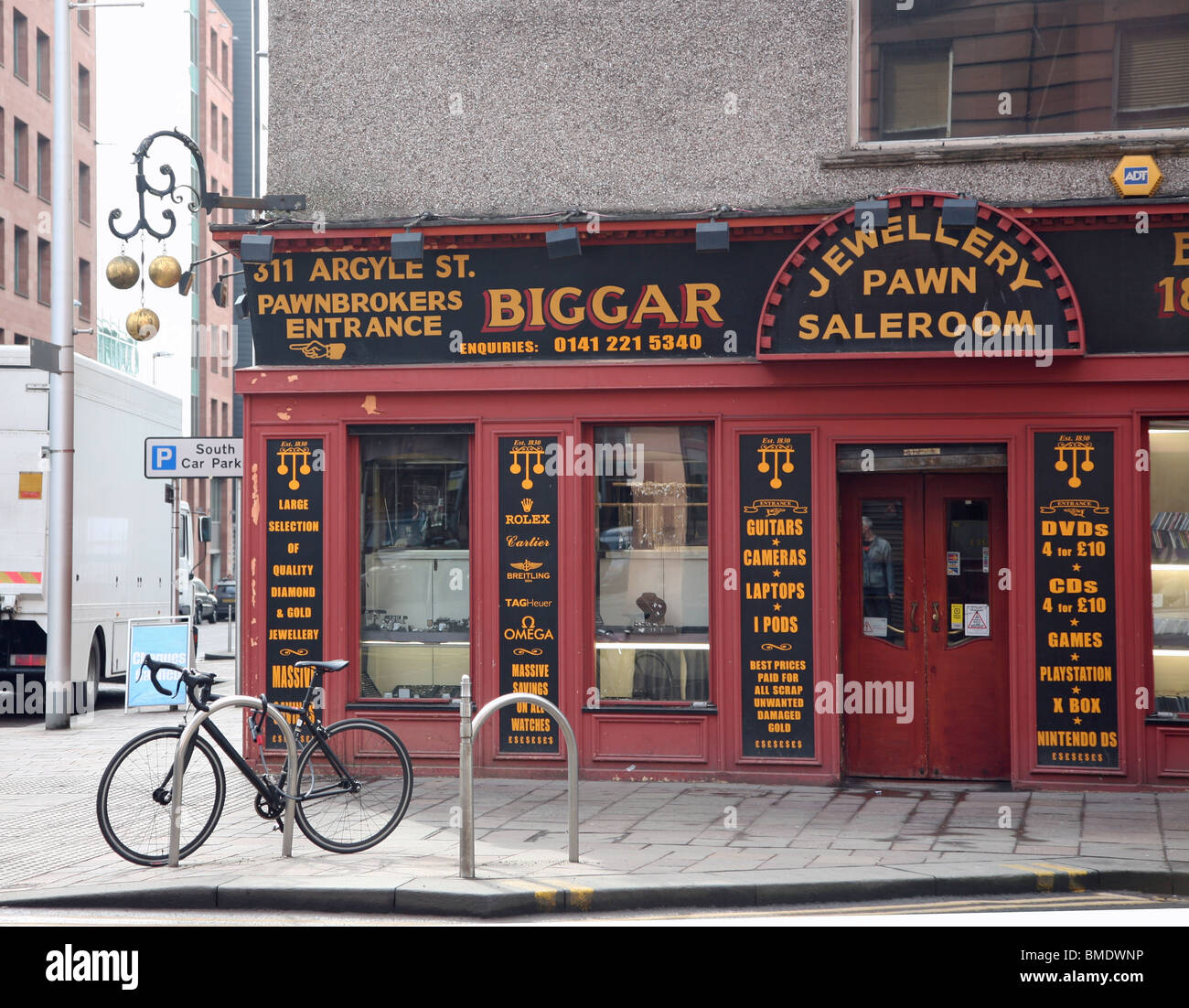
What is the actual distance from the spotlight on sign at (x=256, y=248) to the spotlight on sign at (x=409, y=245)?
103cm

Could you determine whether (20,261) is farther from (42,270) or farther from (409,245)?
(409,245)

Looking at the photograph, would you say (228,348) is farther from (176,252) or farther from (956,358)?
(956,358)

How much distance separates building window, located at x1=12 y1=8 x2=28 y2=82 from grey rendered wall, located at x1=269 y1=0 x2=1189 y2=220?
34199mm

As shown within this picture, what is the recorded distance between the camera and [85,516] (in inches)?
683

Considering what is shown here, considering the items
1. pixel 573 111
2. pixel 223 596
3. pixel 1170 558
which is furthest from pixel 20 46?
pixel 1170 558

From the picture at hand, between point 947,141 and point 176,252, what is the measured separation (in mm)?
46070

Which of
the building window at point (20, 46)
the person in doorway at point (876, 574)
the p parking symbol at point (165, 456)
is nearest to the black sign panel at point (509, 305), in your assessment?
the person in doorway at point (876, 574)

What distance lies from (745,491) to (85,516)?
32.1 feet

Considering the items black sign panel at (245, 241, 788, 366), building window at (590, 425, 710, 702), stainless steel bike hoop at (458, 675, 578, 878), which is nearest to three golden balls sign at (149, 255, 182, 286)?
black sign panel at (245, 241, 788, 366)

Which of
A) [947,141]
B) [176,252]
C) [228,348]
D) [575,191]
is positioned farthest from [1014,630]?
[176,252]

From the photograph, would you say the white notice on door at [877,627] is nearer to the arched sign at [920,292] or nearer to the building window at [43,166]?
the arched sign at [920,292]

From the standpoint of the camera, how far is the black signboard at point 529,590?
36.8 feet

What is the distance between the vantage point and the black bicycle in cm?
799
